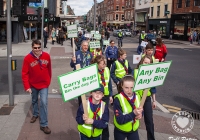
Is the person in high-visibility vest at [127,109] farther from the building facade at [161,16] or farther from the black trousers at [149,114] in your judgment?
the building facade at [161,16]

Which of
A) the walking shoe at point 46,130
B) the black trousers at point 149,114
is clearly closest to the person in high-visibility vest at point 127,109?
the black trousers at point 149,114

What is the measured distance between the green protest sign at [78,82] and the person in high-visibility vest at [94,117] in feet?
0.60

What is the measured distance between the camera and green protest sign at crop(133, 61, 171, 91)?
3.06 metres

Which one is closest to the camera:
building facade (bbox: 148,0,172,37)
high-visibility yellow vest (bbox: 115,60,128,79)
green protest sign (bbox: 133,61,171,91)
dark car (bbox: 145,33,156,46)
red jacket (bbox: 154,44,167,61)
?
green protest sign (bbox: 133,61,171,91)

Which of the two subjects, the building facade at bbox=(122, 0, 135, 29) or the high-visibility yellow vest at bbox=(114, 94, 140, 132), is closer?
the high-visibility yellow vest at bbox=(114, 94, 140, 132)

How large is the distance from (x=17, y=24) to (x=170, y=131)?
22.2 meters

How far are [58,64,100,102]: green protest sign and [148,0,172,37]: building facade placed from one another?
39.1m

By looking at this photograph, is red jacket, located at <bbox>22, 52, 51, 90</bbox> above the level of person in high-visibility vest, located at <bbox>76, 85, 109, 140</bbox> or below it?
above

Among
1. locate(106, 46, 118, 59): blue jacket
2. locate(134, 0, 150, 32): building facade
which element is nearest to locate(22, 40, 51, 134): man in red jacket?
locate(106, 46, 118, 59): blue jacket

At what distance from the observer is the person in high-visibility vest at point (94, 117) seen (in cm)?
316

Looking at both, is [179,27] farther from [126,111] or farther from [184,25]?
[126,111]

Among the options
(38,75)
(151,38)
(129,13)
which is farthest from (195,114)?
(129,13)

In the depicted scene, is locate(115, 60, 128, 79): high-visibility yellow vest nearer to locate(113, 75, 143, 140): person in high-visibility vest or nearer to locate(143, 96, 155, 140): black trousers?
locate(143, 96, 155, 140): black trousers

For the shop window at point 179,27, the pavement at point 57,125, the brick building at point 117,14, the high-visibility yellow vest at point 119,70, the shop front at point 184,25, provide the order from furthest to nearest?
the brick building at point 117,14, the shop window at point 179,27, the shop front at point 184,25, the high-visibility yellow vest at point 119,70, the pavement at point 57,125
